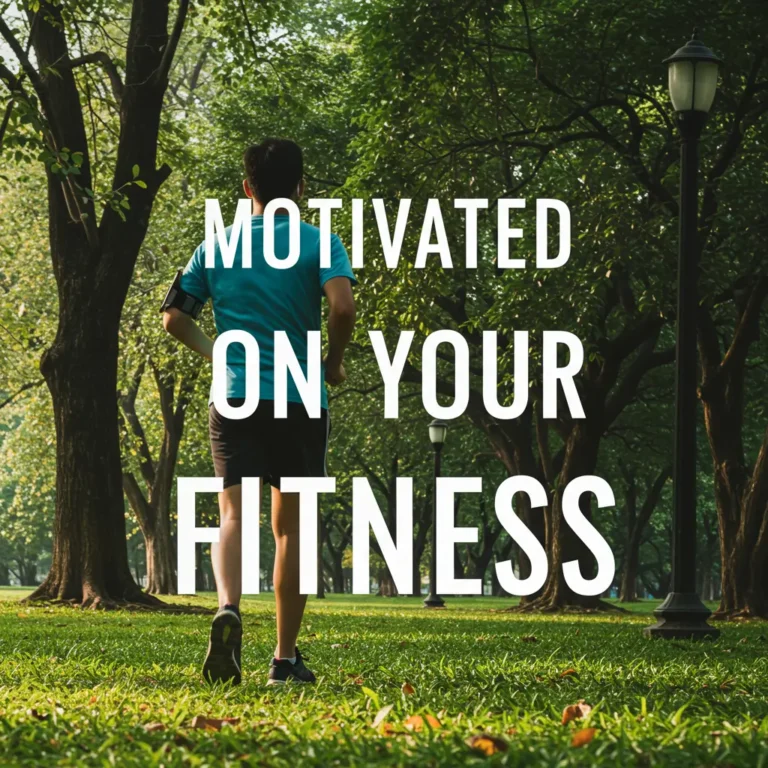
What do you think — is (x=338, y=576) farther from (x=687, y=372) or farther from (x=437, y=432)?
(x=687, y=372)

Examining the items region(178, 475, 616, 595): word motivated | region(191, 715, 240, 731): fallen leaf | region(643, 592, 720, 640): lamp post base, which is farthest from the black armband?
region(643, 592, 720, 640): lamp post base

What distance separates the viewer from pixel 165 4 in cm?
1545

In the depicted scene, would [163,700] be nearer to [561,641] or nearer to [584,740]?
[584,740]

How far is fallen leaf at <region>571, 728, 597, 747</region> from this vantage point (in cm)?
338

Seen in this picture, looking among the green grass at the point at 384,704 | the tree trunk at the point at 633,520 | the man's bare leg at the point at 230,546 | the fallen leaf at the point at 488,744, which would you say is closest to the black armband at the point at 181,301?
the man's bare leg at the point at 230,546

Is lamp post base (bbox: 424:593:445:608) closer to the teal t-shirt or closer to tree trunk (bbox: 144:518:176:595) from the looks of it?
tree trunk (bbox: 144:518:176:595)

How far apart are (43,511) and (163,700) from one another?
4947 centimetres

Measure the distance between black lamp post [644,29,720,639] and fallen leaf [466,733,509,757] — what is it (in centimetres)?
691

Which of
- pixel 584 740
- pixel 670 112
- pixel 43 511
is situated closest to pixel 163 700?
pixel 584 740

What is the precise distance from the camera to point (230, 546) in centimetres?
518

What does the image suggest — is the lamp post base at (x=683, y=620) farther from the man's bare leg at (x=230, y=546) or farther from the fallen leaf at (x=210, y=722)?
the fallen leaf at (x=210, y=722)

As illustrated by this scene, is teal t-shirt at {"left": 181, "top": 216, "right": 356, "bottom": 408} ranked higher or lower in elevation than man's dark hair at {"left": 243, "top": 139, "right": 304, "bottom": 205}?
lower

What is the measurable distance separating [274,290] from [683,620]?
607 centimetres

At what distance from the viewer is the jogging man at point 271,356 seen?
206 inches
